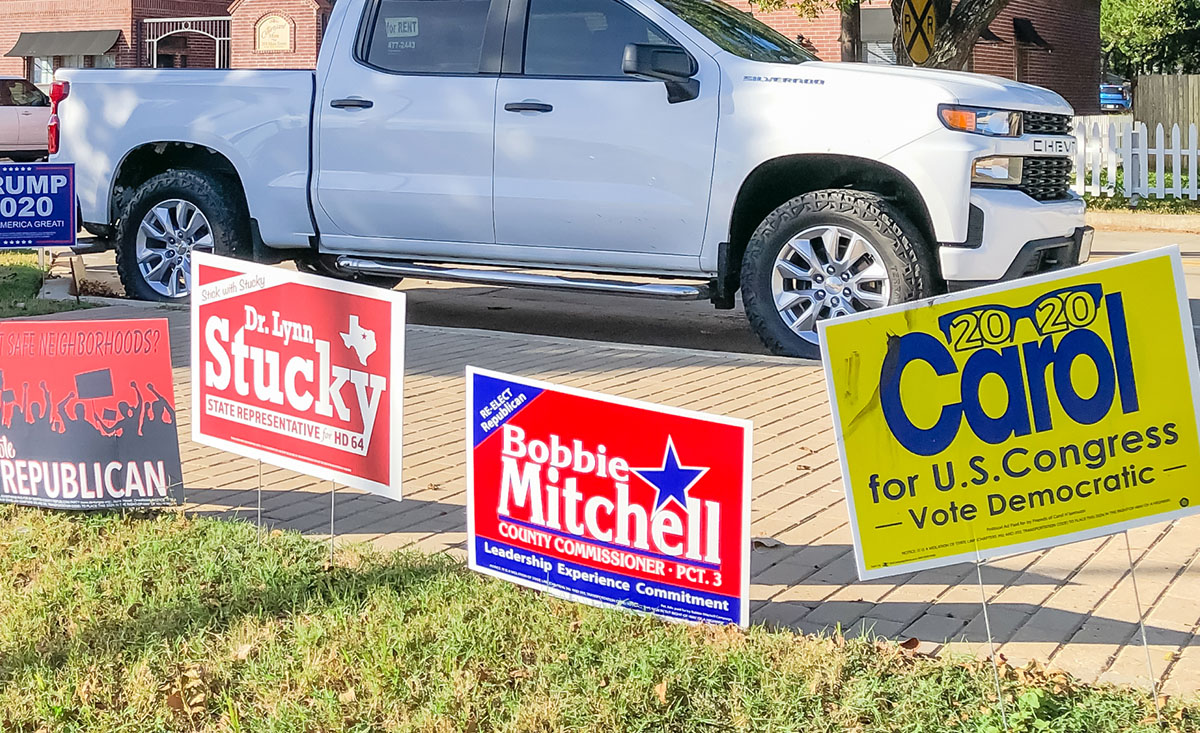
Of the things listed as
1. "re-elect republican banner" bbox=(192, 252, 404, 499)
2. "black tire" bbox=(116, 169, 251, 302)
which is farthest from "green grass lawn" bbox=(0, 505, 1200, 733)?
"black tire" bbox=(116, 169, 251, 302)

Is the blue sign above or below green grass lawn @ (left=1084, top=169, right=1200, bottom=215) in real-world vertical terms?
below

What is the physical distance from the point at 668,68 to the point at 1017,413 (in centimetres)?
453

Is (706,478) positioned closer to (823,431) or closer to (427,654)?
(427,654)

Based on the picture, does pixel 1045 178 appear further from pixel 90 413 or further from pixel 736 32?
pixel 90 413

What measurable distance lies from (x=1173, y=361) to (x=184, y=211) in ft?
23.7

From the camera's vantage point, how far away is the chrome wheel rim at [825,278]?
7.69 m

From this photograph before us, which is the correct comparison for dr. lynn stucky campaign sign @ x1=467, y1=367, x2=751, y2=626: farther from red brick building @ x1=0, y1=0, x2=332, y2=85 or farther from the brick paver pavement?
red brick building @ x1=0, y1=0, x2=332, y2=85

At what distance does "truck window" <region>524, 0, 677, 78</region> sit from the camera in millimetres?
8164

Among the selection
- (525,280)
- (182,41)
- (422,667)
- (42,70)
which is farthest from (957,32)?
(42,70)

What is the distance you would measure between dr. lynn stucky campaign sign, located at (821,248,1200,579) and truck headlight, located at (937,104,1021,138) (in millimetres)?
3936

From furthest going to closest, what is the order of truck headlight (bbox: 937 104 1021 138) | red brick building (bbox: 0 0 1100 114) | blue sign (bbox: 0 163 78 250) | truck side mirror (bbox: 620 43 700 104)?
1. red brick building (bbox: 0 0 1100 114)
2. blue sign (bbox: 0 163 78 250)
3. truck side mirror (bbox: 620 43 700 104)
4. truck headlight (bbox: 937 104 1021 138)

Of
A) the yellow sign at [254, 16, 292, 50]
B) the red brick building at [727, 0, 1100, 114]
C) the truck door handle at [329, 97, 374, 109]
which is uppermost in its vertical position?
the yellow sign at [254, 16, 292, 50]

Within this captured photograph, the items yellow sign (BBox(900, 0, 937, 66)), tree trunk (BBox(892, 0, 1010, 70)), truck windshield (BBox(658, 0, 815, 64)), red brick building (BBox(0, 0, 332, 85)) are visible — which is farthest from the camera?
red brick building (BBox(0, 0, 332, 85))

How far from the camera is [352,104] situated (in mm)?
8695
